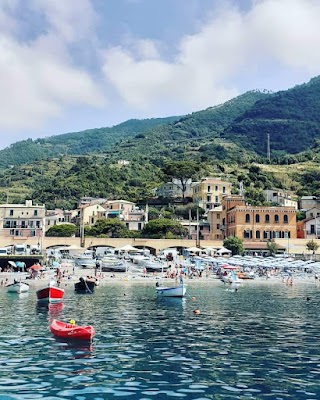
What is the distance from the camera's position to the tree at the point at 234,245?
256 ft

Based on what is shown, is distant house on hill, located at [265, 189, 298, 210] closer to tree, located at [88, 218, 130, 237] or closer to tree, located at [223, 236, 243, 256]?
tree, located at [223, 236, 243, 256]

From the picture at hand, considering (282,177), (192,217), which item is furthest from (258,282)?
(282,177)

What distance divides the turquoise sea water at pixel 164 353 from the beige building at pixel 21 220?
59.9 metres

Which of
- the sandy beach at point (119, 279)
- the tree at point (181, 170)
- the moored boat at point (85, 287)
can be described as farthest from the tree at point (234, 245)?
the moored boat at point (85, 287)

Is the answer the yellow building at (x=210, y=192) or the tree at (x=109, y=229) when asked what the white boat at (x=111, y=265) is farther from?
the yellow building at (x=210, y=192)

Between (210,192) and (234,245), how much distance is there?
29080 millimetres

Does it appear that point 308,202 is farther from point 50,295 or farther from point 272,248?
point 50,295

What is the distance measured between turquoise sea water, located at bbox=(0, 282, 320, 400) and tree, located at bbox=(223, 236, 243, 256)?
1645 inches

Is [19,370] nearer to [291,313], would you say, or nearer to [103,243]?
[291,313]

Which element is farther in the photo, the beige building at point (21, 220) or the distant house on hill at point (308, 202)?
the distant house on hill at point (308, 202)

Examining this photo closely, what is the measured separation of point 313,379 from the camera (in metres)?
15.5

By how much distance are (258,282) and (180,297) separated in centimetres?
2167

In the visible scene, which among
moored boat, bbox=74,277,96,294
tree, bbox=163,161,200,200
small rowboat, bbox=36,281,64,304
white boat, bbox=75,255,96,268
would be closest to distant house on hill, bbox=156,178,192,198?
→ tree, bbox=163,161,200,200

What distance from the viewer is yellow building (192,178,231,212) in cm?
10495
